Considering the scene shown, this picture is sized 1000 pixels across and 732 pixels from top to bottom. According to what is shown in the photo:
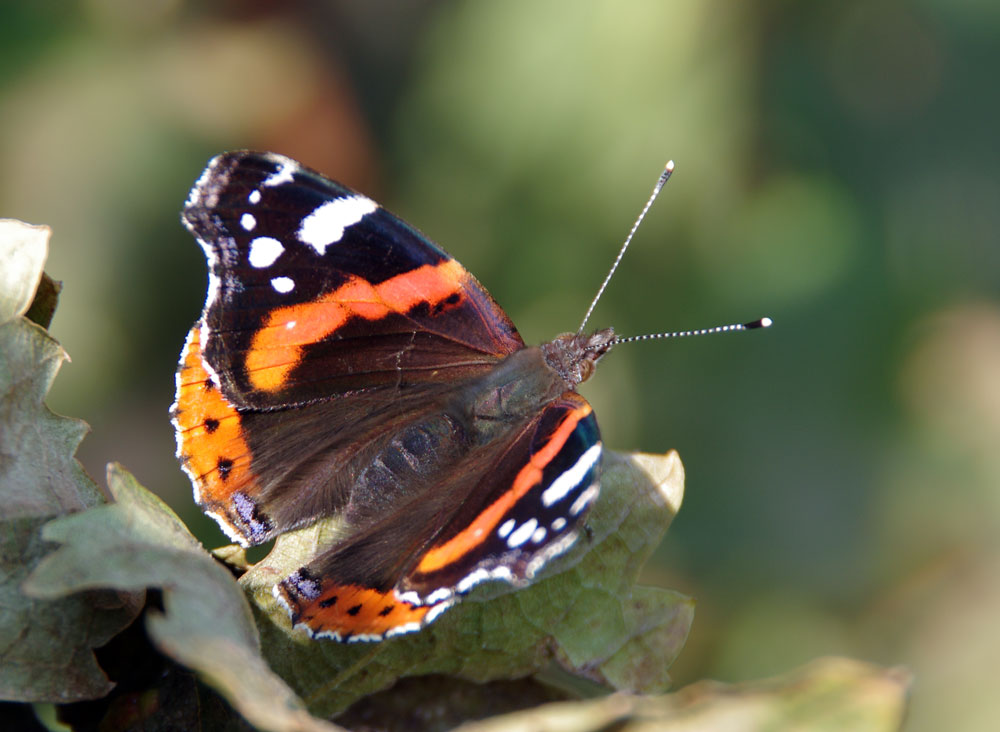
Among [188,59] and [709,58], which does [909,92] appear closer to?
[709,58]

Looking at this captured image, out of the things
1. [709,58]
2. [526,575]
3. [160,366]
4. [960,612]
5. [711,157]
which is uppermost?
[709,58]

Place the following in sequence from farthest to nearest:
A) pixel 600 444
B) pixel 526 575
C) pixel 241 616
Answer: pixel 600 444 < pixel 526 575 < pixel 241 616

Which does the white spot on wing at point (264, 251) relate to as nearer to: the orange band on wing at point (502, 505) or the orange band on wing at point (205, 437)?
the orange band on wing at point (205, 437)

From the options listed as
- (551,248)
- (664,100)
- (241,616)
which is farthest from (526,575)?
(664,100)

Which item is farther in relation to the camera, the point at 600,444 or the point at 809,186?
the point at 809,186

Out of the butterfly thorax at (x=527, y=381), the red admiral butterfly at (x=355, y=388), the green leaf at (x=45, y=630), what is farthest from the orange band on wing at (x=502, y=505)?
the green leaf at (x=45, y=630)

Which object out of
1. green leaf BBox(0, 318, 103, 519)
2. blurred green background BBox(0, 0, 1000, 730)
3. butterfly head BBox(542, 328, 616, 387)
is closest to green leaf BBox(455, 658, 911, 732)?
green leaf BBox(0, 318, 103, 519)

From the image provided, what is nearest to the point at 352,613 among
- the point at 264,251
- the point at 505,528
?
the point at 505,528
